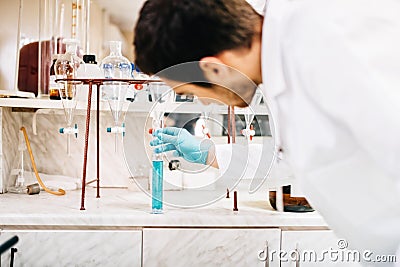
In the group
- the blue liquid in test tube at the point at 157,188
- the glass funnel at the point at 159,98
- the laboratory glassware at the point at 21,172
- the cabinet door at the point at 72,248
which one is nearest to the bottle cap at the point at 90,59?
the glass funnel at the point at 159,98

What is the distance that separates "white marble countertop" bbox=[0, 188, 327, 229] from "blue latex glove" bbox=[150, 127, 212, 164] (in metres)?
0.17

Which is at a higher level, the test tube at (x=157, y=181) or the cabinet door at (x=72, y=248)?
the test tube at (x=157, y=181)

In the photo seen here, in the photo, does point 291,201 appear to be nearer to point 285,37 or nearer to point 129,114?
point 129,114

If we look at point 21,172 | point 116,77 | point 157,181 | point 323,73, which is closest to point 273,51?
point 323,73

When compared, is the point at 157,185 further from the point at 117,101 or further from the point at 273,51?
the point at 273,51

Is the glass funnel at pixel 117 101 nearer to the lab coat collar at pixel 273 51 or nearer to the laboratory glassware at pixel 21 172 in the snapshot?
the laboratory glassware at pixel 21 172

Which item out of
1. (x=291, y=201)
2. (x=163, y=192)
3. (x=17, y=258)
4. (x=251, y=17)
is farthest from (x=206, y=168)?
(x=251, y=17)

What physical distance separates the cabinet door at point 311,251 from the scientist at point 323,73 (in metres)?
0.63

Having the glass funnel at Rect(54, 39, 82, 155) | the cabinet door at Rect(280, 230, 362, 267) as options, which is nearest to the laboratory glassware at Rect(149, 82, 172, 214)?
the glass funnel at Rect(54, 39, 82, 155)

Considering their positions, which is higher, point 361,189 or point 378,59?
point 378,59

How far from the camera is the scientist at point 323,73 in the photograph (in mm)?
885

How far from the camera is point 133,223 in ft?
5.24

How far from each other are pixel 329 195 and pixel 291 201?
2.57 feet

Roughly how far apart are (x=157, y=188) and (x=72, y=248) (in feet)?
0.99
